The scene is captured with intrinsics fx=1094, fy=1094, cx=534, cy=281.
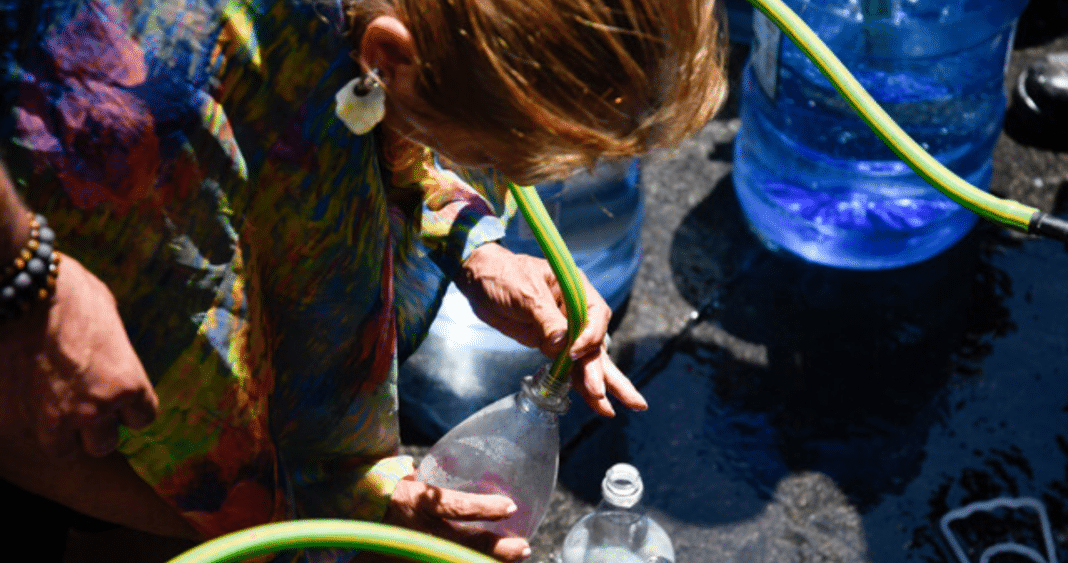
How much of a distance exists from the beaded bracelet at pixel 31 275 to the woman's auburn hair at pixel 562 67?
0.93ft

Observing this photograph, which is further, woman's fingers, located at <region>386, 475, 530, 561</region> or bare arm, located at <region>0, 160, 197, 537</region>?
woman's fingers, located at <region>386, 475, 530, 561</region>

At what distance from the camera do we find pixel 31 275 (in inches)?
26.7

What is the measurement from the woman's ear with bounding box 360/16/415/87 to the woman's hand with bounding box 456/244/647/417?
17.2 inches

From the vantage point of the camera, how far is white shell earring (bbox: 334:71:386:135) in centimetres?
84

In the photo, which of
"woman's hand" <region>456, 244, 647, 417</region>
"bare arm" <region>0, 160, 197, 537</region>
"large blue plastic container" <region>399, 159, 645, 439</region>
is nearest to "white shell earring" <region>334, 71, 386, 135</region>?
"bare arm" <region>0, 160, 197, 537</region>

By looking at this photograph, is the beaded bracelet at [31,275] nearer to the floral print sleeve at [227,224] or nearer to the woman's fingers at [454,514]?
the floral print sleeve at [227,224]

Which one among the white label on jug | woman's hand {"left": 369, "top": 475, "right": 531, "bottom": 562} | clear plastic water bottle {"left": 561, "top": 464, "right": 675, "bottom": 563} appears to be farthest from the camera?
the white label on jug

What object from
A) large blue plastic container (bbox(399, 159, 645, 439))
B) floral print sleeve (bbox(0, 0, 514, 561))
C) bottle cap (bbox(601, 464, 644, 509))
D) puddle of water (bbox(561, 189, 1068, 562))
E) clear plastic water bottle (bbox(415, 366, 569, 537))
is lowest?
puddle of water (bbox(561, 189, 1068, 562))

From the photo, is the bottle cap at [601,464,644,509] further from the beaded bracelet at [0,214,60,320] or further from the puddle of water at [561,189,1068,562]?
the beaded bracelet at [0,214,60,320]

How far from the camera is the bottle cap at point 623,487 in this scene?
1.35 m

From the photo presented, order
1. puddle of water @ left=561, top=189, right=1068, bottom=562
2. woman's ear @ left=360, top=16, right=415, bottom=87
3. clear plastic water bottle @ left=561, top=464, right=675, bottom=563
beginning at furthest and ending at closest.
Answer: puddle of water @ left=561, top=189, right=1068, bottom=562, clear plastic water bottle @ left=561, top=464, right=675, bottom=563, woman's ear @ left=360, top=16, right=415, bottom=87

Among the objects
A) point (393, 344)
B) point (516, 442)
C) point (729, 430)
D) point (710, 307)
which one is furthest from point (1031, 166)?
point (393, 344)

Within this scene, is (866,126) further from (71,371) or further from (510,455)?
(71,371)

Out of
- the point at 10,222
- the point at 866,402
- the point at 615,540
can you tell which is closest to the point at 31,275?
the point at 10,222
